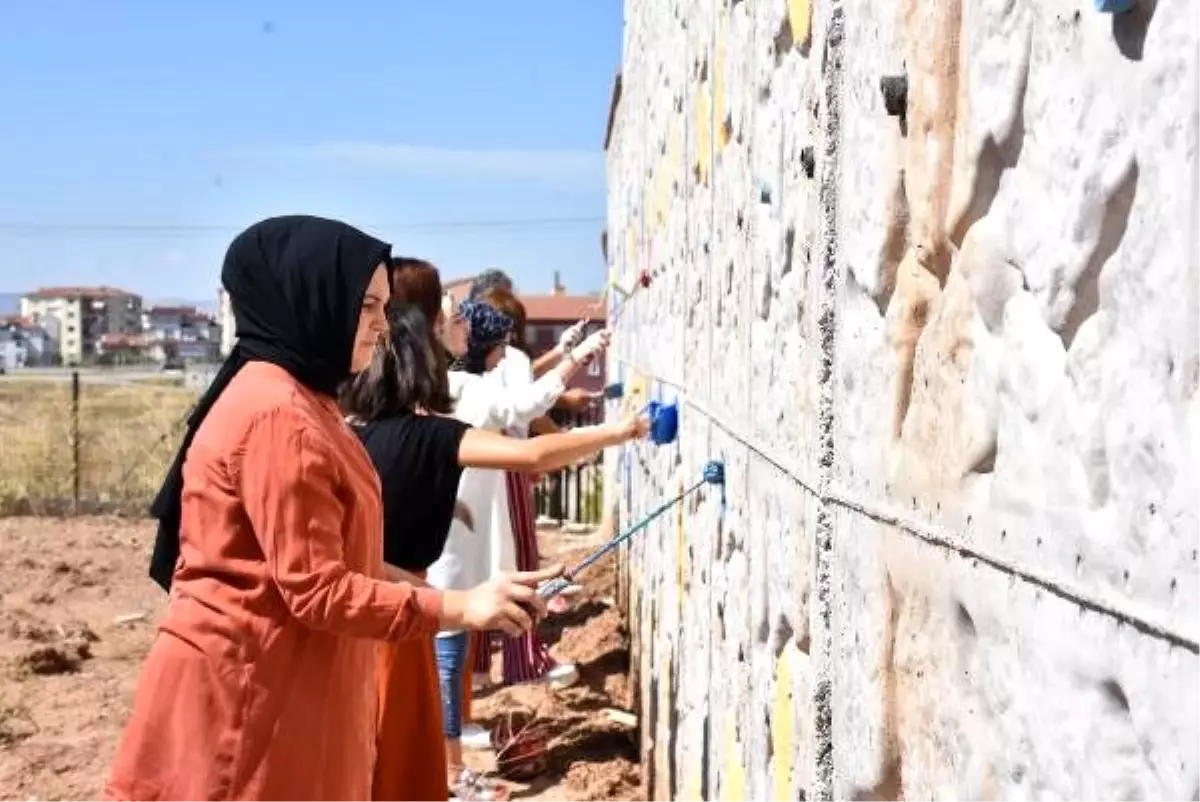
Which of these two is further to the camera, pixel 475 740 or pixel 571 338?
pixel 571 338

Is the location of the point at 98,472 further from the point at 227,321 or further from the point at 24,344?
the point at 24,344

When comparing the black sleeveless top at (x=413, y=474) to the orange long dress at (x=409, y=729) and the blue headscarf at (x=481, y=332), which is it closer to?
the orange long dress at (x=409, y=729)

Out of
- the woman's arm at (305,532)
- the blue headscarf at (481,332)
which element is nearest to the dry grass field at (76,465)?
the blue headscarf at (481,332)

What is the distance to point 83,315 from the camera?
397 ft

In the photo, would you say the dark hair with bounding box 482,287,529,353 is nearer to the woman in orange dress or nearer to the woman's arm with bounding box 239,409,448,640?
the woman in orange dress

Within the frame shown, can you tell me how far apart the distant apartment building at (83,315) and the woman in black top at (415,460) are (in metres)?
114

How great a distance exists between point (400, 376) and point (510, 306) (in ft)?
7.81

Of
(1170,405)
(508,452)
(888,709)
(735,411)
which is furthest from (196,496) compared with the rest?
Result: (1170,405)

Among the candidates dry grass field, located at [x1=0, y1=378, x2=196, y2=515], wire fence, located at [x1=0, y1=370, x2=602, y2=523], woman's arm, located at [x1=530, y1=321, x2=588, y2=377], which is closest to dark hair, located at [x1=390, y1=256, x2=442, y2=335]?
woman's arm, located at [x1=530, y1=321, x2=588, y2=377]

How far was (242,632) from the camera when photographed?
244 cm

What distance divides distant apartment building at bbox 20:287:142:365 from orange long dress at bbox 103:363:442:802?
114806 millimetres

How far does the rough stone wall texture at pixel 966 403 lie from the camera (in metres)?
0.86

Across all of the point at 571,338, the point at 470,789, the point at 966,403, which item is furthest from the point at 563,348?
the point at 966,403

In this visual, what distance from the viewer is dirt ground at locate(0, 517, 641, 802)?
5.86 m
